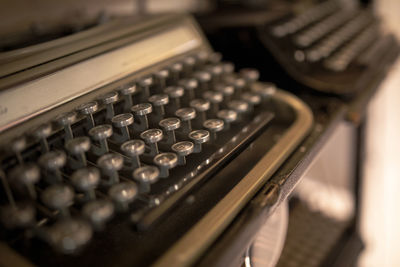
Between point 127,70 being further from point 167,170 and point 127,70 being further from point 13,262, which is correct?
point 13,262

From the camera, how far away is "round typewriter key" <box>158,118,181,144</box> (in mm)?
597

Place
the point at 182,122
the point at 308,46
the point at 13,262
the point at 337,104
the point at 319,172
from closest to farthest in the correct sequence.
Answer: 1. the point at 13,262
2. the point at 182,122
3. the point at 337,104
4. the point at 308,46
5. the point at 319,172

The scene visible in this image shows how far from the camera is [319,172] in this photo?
73.4 inches

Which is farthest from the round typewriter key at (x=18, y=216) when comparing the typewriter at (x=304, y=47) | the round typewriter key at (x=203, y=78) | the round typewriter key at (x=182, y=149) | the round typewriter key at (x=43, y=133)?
the typewriter at (x=304, y=47)

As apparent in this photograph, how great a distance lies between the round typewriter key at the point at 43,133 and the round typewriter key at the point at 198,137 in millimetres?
213

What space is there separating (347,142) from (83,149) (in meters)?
1.66

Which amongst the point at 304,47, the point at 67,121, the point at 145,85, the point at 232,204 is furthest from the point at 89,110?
the point at 304,47

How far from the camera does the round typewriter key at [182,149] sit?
56 centimetres

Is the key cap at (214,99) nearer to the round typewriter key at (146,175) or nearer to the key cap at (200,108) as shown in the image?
the key cap at (200,108)

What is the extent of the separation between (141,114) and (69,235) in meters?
0.26

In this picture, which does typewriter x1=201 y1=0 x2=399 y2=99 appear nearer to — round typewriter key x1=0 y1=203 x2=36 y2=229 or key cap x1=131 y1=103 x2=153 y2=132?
key cap x1=131 y1=103 x2=153 y2=132

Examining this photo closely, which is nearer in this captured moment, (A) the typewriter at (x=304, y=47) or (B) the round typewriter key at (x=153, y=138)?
(B) the round typewriter key at (x=153, y=138)

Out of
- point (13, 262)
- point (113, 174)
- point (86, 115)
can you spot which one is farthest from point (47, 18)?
point (13, 262)

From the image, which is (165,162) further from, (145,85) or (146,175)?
(145,85)
